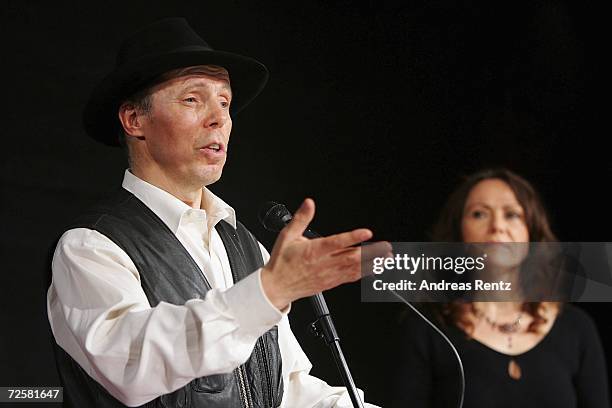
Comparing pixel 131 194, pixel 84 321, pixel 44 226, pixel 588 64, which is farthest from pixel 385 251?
pixel 588 64

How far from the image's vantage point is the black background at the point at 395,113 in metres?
2.89

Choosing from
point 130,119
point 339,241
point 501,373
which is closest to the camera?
point 339,241

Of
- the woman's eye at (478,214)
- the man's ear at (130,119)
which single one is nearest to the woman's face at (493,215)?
the woman's eye at (478,214)

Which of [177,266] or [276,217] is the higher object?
[276,217]

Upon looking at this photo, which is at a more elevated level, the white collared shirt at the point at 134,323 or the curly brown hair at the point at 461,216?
the curly brown hair at the point at 461,216

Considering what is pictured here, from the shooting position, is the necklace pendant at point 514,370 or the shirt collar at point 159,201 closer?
the shirt collar at point 159,201

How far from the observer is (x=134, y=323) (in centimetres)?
177

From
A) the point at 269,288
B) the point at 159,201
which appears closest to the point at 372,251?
the point at 269,288

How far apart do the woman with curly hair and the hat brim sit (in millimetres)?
845

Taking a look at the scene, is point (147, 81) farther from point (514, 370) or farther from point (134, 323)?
point (514, 370)

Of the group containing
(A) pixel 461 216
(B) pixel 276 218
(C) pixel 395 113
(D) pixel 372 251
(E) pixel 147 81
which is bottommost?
(D) pixel 372 251

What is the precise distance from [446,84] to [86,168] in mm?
1288

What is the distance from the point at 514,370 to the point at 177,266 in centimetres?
134

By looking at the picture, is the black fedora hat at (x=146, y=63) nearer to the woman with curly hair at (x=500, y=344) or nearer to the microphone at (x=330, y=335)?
the microphone at (x=330, y=335)
